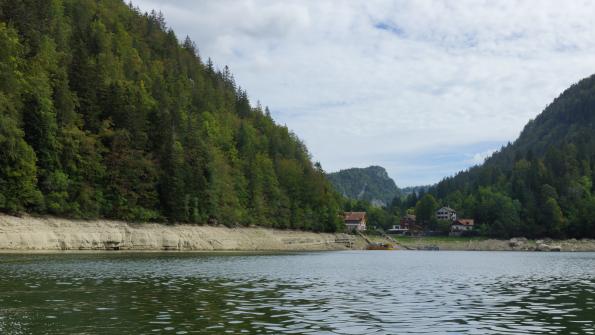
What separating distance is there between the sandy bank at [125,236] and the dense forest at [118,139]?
238 cm

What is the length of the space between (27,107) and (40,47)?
18.1 meters

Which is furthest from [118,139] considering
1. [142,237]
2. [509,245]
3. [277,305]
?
[509,245]

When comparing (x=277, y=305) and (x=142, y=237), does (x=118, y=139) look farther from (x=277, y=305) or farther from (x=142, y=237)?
(x=277, y=305)

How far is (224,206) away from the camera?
12019 centimetres

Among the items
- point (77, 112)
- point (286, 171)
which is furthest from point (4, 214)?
point (286, 171)

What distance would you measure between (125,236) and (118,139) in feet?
64.5

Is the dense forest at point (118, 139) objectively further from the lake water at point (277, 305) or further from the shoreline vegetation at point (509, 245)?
the lake water at point (277, 305)

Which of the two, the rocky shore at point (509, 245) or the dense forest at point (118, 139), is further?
the rocky shore at point (509, 245)

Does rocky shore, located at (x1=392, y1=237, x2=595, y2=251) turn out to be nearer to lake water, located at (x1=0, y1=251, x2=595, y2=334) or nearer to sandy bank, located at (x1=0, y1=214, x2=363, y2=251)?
sandy bank, located at (x1=0, y1=214, x2=363, y2=251)

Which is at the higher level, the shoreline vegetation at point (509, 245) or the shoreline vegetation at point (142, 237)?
the shoreline vegetation at point (142, 237)

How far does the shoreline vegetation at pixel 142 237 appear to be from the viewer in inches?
2682

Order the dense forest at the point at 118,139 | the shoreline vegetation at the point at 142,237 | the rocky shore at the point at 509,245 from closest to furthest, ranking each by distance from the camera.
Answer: the shoreline vegetation at the point at 142,237, the dense forest at the point at 118,139, the rocky shore at the point at 509,245

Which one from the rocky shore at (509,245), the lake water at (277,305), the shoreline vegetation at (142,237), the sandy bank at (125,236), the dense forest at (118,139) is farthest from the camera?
the rocky shore at (509,245)

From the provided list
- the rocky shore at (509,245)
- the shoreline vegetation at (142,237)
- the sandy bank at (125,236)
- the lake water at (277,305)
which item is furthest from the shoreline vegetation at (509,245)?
the lake water at (277,305)
